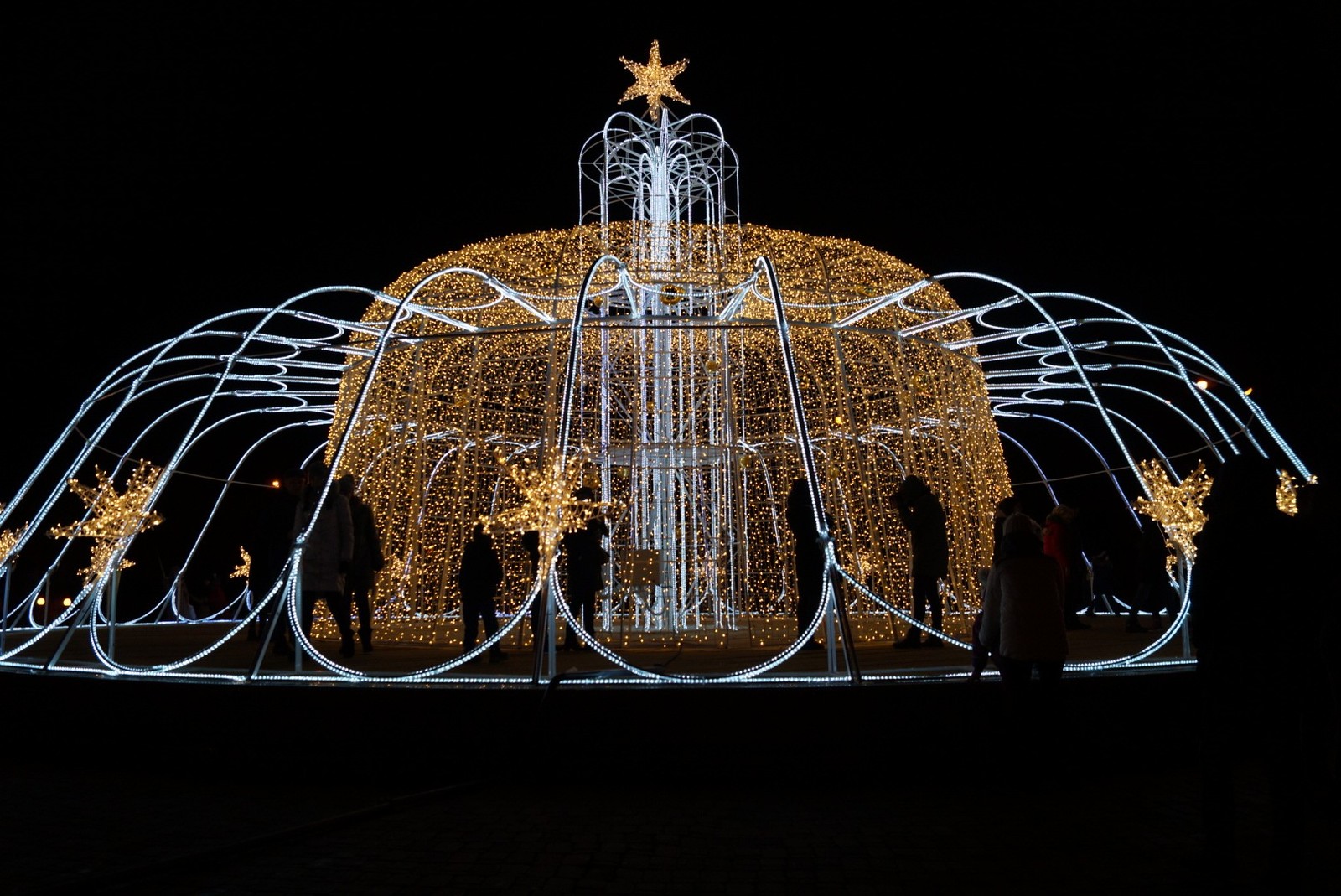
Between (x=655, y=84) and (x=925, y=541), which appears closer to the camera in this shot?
(x=925, y=541)

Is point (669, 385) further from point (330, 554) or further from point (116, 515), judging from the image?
point (116, 515)

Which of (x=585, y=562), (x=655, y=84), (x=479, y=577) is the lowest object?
(x=479, y=577)

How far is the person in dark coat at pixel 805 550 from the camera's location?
32.2ft

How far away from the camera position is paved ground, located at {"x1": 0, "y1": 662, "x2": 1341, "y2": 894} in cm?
492

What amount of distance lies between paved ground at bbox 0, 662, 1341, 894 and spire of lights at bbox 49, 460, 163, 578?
6.00 ft

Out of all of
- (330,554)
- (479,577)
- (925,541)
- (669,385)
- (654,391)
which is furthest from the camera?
(654,391)

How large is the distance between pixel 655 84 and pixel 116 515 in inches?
322

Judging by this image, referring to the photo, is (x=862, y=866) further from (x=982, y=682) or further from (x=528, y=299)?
(x=528, y=299)

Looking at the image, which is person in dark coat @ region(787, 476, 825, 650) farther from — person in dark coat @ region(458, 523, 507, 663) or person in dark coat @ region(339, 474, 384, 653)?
person in dark coat @ region(339, 474, 384, 653)

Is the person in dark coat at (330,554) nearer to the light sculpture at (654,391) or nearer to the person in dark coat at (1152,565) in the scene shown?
the light sculpture at (654,391)

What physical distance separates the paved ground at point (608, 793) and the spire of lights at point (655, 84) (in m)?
9.35

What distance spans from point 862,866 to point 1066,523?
7562mm

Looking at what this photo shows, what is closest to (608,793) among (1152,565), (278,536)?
(278,536)

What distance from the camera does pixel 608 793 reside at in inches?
261
